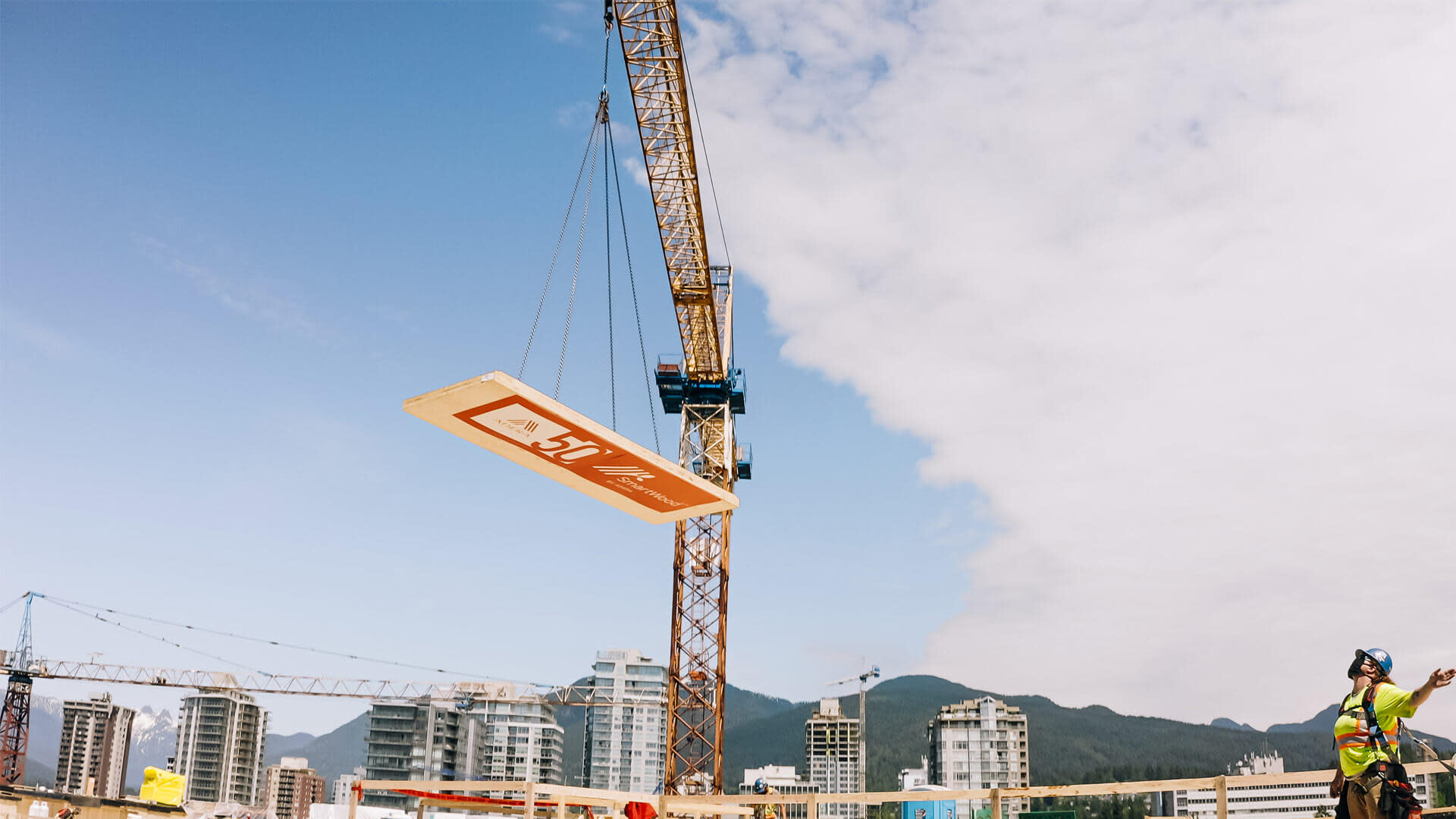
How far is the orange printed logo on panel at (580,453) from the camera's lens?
48.3 ft

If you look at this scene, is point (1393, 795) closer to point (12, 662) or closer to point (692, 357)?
point (692, 357)

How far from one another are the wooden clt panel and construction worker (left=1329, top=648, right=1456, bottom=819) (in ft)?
31.9

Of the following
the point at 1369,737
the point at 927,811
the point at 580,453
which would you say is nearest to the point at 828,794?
the point at 1369,737

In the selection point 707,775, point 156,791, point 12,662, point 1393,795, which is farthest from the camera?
point 12,662

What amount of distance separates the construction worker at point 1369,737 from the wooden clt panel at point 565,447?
31.9ft

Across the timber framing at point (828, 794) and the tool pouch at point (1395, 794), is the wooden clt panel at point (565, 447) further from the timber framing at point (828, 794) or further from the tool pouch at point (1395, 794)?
the tool pouch at point (1395, 794)

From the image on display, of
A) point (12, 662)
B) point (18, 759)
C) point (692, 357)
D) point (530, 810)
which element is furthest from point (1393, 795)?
point (12, 662)

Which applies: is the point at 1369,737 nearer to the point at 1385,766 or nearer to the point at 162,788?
the point at 1385,766

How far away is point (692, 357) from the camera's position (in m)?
57.3

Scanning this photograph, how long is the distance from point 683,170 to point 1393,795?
41.8 metres

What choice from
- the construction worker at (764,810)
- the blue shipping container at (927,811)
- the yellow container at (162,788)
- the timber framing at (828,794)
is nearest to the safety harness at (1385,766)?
the timber framing at (828,794)

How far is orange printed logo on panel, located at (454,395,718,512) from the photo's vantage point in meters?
14.7

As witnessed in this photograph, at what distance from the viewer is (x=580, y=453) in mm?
15938

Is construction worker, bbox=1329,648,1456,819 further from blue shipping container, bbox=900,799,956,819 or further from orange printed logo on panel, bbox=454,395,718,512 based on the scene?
blue shipping container, bbox=900,799,956,819
